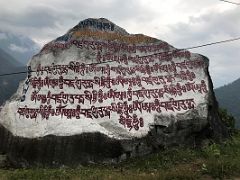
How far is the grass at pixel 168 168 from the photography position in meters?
11.9

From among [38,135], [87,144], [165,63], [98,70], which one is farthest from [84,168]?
[165,63]

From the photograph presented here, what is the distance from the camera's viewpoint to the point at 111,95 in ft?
51.6

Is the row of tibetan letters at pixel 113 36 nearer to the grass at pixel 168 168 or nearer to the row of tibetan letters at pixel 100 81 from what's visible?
the row of tibetan letters at pixel 100 81

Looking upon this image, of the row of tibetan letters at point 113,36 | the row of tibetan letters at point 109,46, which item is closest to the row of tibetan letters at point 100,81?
the row of tibetan letters at point 109,46

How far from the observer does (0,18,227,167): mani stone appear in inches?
566

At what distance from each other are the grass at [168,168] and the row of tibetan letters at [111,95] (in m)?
2.24

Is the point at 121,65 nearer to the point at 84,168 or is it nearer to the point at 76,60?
the point at 76,60

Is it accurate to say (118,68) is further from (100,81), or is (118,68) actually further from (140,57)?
(140,57)

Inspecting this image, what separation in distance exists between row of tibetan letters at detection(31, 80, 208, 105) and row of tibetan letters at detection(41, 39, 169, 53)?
72.1 inches

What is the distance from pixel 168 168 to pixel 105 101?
11.5 feet

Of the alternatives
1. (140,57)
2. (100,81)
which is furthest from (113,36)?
(100,81)

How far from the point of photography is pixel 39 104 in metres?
15.3

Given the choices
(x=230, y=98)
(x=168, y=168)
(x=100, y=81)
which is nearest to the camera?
(x=168, y=168)

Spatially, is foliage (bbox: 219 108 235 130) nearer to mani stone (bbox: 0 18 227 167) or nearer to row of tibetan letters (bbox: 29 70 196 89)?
mani stone (bbox: 0 18 227 167)
